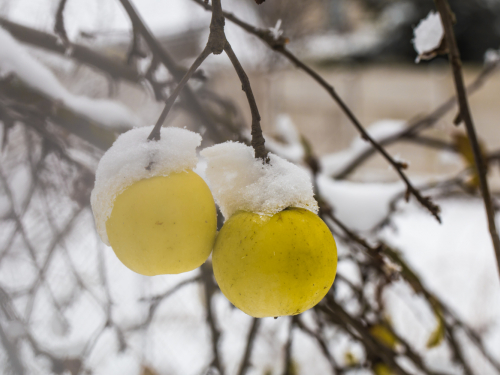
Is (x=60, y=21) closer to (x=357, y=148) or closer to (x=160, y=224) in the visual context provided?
(x=160, y=224)

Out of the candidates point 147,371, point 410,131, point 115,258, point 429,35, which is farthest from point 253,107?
point 410,131

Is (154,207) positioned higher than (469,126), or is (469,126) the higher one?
(469,126)

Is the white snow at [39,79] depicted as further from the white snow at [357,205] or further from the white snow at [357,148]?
the white snow at [357,148]

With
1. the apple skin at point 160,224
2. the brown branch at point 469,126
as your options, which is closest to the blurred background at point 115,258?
the brown branch at point 469,126

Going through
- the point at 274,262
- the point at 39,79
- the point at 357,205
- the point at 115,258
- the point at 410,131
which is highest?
the point at 410,131

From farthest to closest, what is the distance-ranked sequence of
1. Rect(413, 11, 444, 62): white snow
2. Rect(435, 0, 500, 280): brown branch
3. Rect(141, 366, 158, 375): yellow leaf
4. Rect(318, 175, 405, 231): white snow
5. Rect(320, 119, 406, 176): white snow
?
Rect(320, 119, 406, 176): white snow < Rect(318, 175, 405, 231): white snow < Rect(141, 366, 158, 375): yellow leaf < Rect(413, 11, 444, 62): white snow < Rect(435, 0, 500, 280): brown branch

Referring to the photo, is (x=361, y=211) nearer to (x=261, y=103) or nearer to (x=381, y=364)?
(x=381, y=364)

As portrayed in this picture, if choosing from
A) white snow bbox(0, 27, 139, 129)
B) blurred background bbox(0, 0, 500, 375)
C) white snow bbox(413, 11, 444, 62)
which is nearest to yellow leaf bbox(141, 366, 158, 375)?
blurred background bbox(0, 0, 500, 375)

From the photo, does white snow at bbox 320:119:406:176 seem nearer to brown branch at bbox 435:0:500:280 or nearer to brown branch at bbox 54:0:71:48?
brown branch at bbox 435:0:500:280
